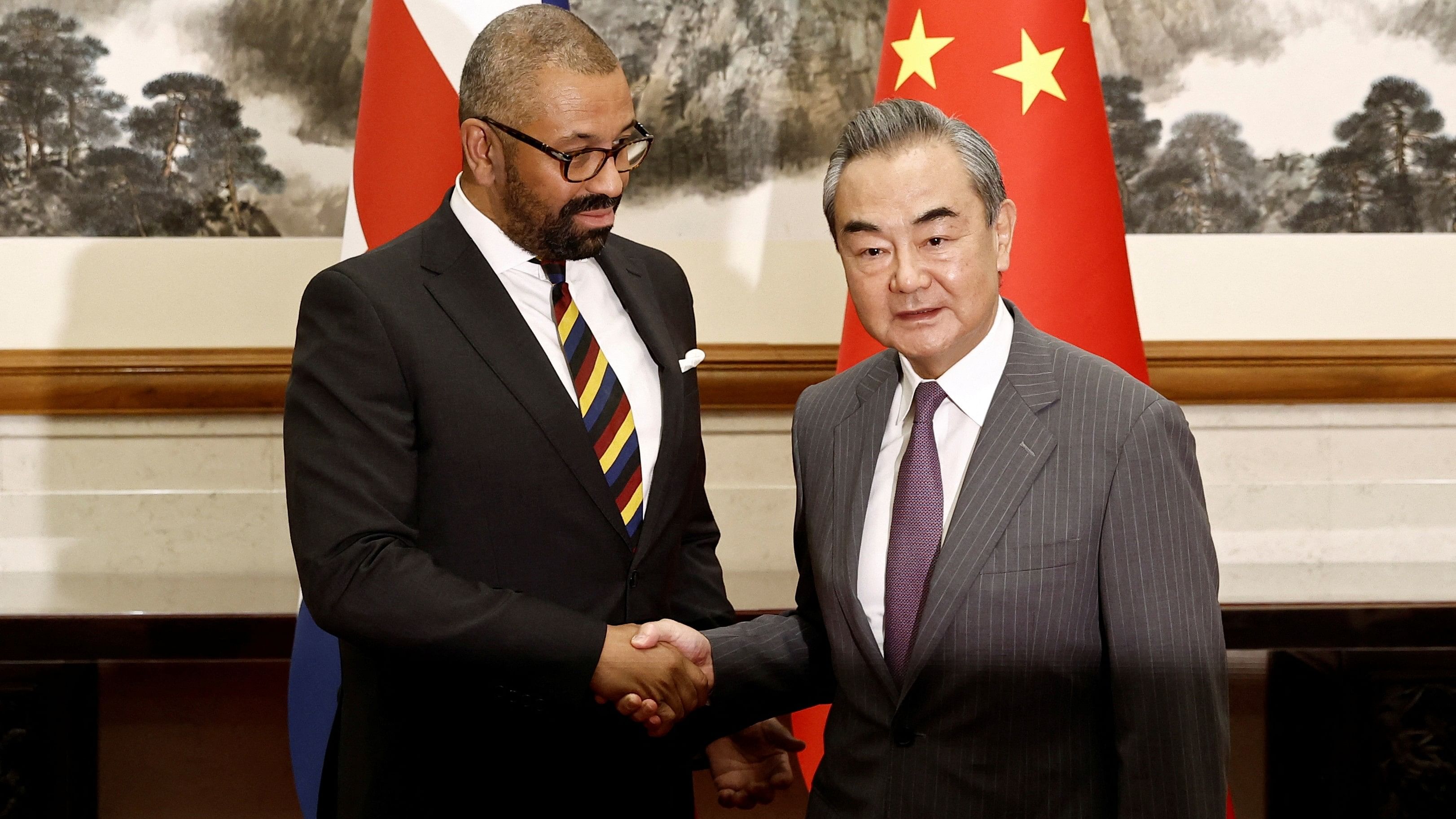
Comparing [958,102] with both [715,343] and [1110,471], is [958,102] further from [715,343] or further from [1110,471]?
[1110,471]

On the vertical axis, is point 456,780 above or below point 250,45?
below

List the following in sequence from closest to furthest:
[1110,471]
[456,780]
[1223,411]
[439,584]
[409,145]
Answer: [1110,471] → [439,584] → [456,780] → [409,145] → [1223,411]

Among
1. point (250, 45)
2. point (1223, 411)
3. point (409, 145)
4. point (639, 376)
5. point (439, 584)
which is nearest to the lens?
point (439, 584)

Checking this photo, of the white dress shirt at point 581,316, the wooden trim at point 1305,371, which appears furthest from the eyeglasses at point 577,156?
the wooden trim at point 1305,371

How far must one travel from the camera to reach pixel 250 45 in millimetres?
2943

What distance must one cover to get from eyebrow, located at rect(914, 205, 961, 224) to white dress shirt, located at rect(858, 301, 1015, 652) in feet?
0.51

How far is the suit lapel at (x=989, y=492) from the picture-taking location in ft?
4.17

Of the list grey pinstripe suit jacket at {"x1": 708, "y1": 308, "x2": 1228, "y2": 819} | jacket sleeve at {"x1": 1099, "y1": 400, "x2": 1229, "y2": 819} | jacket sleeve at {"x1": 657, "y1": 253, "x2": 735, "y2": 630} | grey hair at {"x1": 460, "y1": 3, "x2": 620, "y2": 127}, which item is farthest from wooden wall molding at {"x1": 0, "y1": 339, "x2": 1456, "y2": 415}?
jacket sleeve at {"x1": 1099, "y1": 400, "x2": 1229, "y2": 819}

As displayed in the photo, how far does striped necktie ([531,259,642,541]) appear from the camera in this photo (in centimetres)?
166

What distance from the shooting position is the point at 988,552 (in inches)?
50.1

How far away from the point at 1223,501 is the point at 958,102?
1.48m

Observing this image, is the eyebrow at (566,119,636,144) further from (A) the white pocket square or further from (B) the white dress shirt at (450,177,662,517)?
(A) the white pocket square

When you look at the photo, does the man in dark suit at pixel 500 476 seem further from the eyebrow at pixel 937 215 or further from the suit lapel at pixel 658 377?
the eyebrow at pixel 937 215

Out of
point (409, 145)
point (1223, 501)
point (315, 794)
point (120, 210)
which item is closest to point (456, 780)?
point (315, 794)
